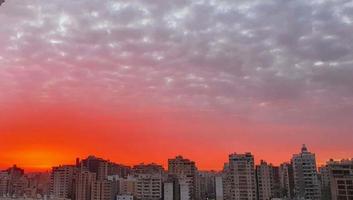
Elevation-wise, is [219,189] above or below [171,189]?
below

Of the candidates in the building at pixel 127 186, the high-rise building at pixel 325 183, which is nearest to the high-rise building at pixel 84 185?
the building at pixel 127 186

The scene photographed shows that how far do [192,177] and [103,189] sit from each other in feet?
65.6

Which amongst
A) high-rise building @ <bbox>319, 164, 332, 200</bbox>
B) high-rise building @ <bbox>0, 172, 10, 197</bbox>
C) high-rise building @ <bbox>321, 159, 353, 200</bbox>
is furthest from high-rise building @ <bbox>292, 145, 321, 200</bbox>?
high-rise building @ <bbox>0, 172, 10, 197</bbox>

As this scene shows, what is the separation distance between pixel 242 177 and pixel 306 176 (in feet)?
39.8

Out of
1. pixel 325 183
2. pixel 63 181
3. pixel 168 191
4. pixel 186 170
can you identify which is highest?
pixel 186 170

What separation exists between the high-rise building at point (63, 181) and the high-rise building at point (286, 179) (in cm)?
4488

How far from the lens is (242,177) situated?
2685 inches

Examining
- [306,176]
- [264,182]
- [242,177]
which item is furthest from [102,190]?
[306,176]

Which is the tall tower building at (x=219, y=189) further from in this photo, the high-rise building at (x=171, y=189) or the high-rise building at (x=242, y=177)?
the high-rise building at (x=171, y=189)

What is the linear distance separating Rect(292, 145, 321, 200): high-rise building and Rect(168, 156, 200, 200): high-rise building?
23483mm

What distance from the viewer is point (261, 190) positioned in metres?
68.7

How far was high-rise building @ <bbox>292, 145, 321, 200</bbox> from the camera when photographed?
6881 centimetres

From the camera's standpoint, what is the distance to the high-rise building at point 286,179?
79.4 meters

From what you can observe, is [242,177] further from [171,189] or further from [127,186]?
[127,186]
